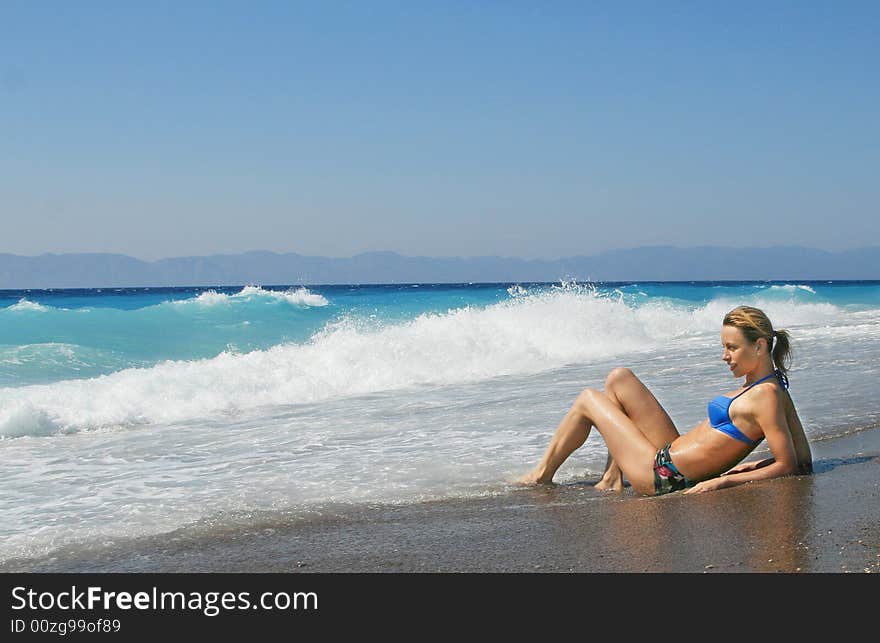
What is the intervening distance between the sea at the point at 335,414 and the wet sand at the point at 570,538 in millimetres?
321

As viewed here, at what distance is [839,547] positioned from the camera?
379 centimetres

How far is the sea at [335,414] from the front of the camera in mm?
5879

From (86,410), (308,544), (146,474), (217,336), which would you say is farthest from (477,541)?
(217,336)

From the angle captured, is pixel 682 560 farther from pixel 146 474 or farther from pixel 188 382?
pixel 188 382

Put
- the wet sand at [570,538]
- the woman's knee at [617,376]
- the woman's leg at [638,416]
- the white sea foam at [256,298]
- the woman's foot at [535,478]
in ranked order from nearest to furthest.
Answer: the wet sand at [570,538] < the woman's leg at [638,416] < the woman's knee at [617,376] < the woman's foot at [535,478] < the white sea foam at [256,298]

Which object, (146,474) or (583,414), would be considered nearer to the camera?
(583,414)

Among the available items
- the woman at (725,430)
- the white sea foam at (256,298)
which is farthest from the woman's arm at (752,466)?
the white sea foam at (256,298)

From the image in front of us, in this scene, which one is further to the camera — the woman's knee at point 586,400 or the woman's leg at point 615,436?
the woman's knee at point 586,400

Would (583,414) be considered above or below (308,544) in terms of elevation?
above

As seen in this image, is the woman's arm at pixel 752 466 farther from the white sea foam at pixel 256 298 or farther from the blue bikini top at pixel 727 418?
the white sea foam at pixel 256 298

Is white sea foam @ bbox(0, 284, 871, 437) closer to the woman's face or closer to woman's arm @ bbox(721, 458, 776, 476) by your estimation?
woman's arm @ bbox(721, 458, 776, 476)
